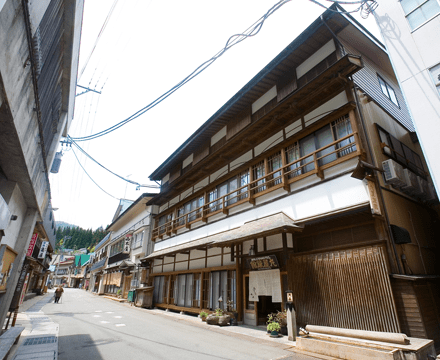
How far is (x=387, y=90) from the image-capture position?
13852mm

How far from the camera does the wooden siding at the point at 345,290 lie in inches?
295

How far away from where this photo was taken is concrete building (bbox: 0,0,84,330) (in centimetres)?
407

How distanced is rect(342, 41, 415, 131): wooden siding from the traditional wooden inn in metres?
0.11

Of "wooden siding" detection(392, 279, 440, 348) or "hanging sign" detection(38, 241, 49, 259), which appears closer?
"wooden siding" detection(392, 279, 440, 348)

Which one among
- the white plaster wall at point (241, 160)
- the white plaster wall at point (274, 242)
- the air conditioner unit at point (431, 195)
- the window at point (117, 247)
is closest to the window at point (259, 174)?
the white plaster wall at point (241, 160)

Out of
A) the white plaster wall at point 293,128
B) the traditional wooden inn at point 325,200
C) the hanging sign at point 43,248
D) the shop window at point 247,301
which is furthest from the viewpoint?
the hanging sign at point 43,248

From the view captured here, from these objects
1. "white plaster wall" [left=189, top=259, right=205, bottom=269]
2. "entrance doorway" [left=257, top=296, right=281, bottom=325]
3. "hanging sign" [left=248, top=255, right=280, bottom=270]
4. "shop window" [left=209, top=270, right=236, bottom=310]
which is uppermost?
"white plaster wall" [left=189, top=259, right=205, bottom=269]

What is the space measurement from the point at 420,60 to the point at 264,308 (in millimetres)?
12774

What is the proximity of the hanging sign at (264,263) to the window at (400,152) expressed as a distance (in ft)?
21.5

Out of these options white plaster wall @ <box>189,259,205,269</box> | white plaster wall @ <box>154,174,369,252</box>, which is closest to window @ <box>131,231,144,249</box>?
white plaster wall @ <box>189,259,205,269</box>

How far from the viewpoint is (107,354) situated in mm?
7168

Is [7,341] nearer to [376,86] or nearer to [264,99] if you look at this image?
[264,99]

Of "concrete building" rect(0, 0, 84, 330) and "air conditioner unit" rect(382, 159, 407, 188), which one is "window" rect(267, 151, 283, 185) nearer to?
"air conditioner unit" rect(382, 159, 407, 188)

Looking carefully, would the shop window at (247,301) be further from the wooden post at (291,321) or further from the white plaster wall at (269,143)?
the white plaster wall at (269,143)
